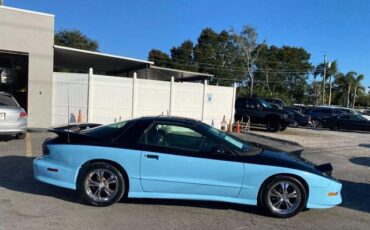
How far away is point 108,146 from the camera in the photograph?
5.93 metres

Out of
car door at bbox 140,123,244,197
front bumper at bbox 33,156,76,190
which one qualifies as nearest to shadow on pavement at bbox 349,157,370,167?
car door at bbox 140,123,244,197

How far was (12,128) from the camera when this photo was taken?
38.6ft

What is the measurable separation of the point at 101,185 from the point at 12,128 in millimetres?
7042

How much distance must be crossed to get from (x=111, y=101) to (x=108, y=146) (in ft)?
38.4

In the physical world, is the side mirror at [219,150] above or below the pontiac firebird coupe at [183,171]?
above

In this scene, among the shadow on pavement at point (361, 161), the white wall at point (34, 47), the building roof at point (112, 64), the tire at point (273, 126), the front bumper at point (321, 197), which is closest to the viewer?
the front bumper at point (321, 197)

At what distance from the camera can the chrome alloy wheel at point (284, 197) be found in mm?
5738

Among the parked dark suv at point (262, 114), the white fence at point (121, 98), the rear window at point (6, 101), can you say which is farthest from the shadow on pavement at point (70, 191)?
the parked dark suv at point (262, 114)

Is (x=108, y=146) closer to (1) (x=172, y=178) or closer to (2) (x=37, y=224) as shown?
(1) (x=172, y=178)

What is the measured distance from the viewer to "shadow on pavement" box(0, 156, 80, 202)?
6.44 m

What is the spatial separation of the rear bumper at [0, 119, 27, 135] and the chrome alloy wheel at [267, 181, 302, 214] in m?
8.71

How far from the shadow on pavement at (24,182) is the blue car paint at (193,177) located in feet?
1.91

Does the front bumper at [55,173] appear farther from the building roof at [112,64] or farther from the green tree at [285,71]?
the green tree at [285,71]

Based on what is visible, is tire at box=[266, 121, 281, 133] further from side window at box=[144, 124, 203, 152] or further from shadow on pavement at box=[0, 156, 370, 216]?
side window at box=[144, 124, 203, 152]
